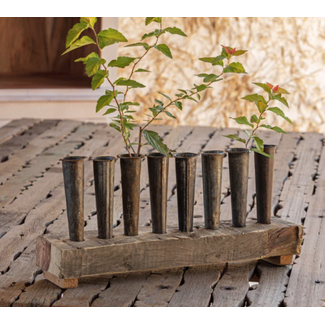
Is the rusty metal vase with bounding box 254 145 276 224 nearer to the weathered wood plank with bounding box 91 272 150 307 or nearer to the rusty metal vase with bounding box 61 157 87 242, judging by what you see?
the weathered wood plank with bounding box 91 272 150 307

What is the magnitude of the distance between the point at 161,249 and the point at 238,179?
0.31 metres

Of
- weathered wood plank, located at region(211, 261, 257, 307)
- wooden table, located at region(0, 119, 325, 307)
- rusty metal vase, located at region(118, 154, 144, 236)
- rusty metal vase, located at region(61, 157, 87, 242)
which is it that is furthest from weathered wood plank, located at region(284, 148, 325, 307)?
rusty metal vase, located at region(61, 157, 87, 242)

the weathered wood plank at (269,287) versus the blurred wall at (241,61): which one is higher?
the blurred wall at (241,61)

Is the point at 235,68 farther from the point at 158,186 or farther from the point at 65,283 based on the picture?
the point at 65,283

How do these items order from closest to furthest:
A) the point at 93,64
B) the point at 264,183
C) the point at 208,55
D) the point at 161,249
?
1. the point at 93,64
2. the point at 161,249
3. the point at 264,183
4. the point at 208,55

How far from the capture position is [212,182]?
5.84 ft

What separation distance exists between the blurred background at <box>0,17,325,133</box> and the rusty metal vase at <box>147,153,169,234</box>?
407 cm

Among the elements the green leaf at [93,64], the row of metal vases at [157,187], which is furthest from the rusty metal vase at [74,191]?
the green leaf at [93,64]

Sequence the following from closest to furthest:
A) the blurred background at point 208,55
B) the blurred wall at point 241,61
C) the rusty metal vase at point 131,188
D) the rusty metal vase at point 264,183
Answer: the rusty metal vase at point 131,188 < the rusty metal vase at point 264,183 < the blurred background at point 208,55 < the blurred wall at point 241,61

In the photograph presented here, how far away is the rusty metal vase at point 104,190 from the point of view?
5.52ft

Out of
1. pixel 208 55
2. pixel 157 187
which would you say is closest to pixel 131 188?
pixel 157 187

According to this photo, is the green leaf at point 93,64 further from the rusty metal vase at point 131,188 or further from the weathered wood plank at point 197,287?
the weathered wood plank at point 197,287

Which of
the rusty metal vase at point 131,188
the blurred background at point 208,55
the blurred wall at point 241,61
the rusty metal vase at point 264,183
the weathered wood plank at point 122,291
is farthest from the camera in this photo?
the blurred wall at point 241,61
